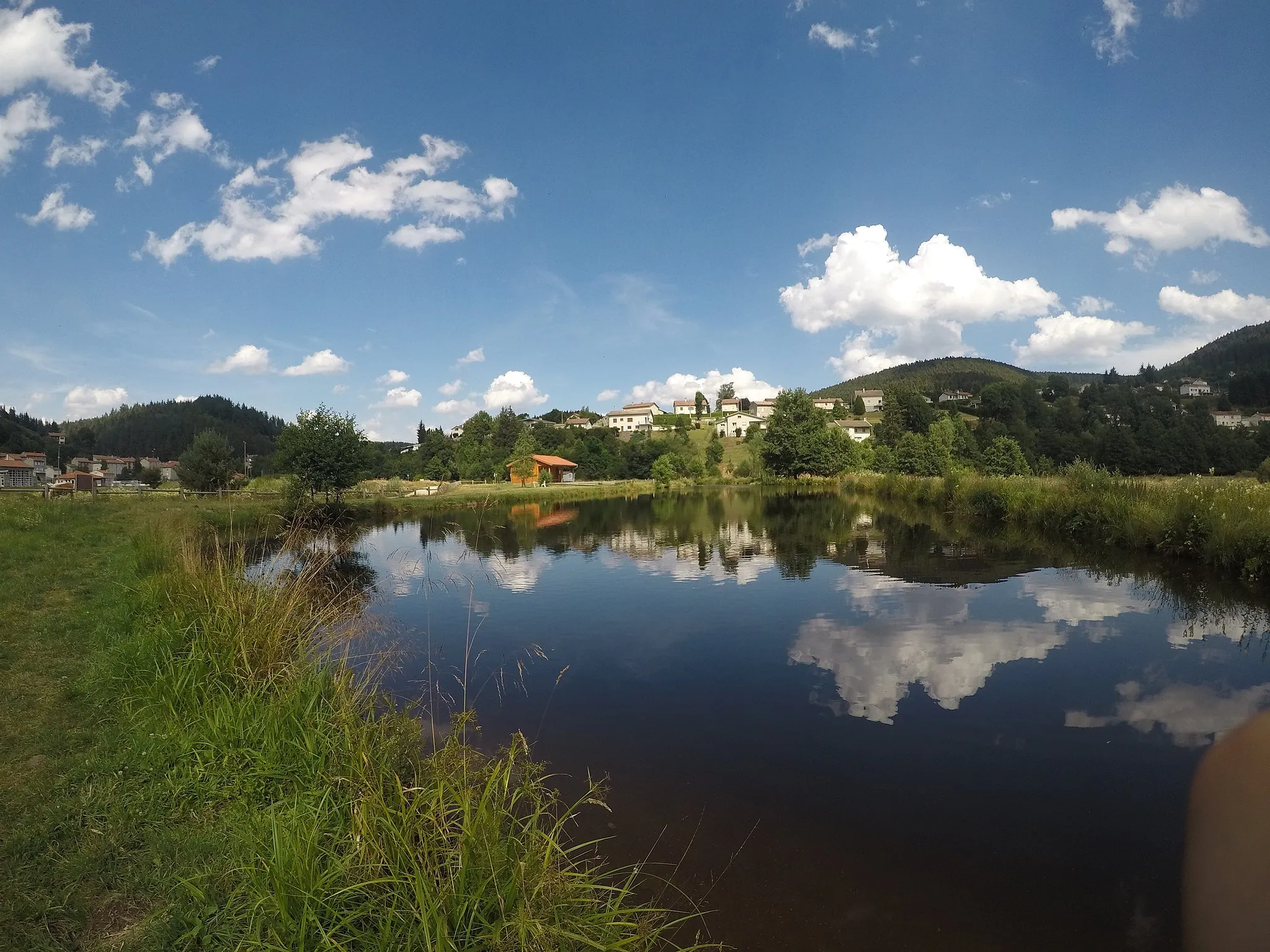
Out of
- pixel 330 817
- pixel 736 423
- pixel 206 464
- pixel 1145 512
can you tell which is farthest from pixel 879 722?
pixel 736 423

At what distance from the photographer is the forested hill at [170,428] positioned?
462ft

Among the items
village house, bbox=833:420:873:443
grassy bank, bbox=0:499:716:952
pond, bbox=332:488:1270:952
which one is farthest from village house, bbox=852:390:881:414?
grassy bank, bbox=0:499:716:952

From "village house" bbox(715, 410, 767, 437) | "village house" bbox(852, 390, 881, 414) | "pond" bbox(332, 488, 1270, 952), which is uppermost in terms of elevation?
"village house" bbox(852, 390, 881, 414)

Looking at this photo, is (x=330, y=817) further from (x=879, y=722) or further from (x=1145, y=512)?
(x=1145, y=512)

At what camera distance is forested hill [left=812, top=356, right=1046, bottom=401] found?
474ft

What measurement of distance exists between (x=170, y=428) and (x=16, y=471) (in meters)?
81.7

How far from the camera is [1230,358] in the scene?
132 meters

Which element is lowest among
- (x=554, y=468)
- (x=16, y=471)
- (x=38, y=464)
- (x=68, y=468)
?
(x=554, y=468)

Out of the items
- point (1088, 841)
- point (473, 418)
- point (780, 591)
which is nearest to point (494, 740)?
point (1088, 841)

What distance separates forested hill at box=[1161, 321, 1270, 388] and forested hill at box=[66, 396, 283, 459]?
186364 millimetres

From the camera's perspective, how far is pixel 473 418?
95188 millimetres

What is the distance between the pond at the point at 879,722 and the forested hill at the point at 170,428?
136371mm

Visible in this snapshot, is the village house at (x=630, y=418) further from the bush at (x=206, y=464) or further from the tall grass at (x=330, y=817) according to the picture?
the tall grass at (x=330, y=817)

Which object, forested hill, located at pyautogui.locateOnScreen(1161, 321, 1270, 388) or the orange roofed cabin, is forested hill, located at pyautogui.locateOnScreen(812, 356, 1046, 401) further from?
the orange roofed cabin
